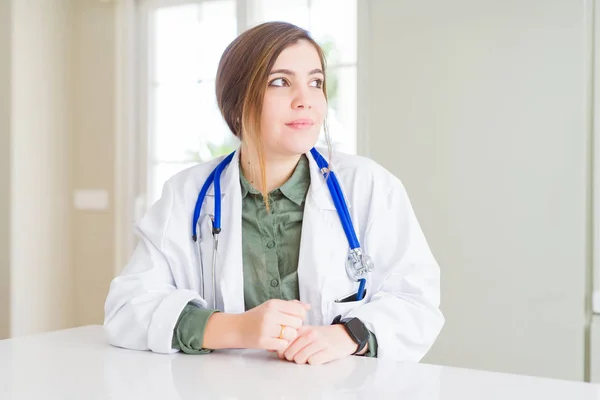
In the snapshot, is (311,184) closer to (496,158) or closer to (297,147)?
(297,147)

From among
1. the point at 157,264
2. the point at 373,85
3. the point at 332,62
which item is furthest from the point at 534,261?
the point at 157,264

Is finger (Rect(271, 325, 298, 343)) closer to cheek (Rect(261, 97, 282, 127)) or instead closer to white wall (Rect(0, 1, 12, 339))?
cheek (Rect(261, 97, 282, 127))

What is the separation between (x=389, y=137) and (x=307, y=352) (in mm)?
1918

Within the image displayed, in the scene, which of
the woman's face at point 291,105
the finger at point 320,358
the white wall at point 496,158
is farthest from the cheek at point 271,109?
the white wall at point 496,158

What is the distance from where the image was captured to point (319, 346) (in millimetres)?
1118

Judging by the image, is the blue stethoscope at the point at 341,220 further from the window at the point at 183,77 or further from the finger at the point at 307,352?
the window at the point at 183,77

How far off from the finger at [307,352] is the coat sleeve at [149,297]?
0.84ft

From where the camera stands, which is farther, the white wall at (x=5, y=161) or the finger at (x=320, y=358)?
the white wall at (x=5, y=161)

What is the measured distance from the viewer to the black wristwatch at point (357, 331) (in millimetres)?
1193

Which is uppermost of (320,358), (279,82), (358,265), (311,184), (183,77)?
(183,77)

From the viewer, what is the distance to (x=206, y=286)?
4.61 feet

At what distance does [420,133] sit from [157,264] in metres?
1.73

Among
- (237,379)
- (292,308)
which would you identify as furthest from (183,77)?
(237,379)

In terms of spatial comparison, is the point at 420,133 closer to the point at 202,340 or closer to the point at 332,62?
the point at 332,62
